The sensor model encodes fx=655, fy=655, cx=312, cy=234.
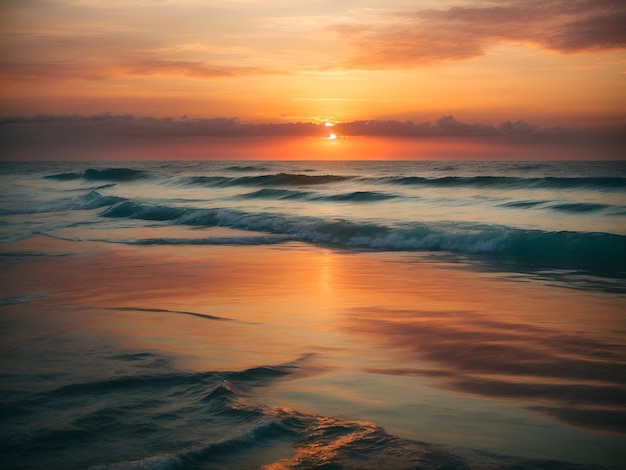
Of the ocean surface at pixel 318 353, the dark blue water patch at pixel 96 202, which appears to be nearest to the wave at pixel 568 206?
the ocean surface at pixel 318 353

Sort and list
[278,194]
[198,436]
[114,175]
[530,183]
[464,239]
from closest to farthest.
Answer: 1. [198,436]
2. [464,239]
3. [530,183]
4. [278,194]
5. [114,175]

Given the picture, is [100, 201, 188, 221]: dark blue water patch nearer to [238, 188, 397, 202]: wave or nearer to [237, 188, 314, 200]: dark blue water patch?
[238, 188, 397, 202]: wave

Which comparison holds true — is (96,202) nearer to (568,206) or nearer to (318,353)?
(568,206)

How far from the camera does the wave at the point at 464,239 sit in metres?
11.9

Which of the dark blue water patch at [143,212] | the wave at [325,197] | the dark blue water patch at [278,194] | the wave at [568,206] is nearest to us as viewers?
the wave at [568,206]

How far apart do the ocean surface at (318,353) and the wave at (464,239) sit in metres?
0.07

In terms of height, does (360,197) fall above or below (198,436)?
above

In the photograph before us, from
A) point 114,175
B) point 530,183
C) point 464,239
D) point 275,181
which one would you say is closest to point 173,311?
point 464,239

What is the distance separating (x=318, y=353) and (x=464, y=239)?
27.9 feet

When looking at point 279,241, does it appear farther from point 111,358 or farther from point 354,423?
point 354,423

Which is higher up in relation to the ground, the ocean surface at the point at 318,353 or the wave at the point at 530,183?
the wave at the point at 530,183

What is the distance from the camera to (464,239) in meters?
13.7

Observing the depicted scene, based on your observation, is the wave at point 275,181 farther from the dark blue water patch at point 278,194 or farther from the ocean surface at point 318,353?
the ocean surface at point 318,353

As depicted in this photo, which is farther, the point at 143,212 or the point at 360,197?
the point at 360,197
